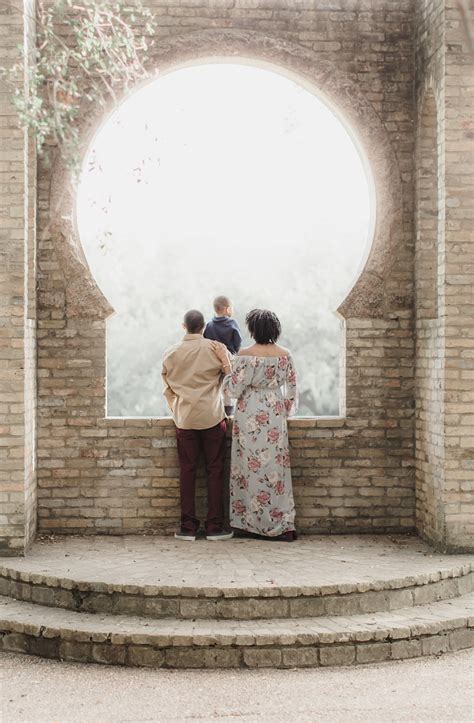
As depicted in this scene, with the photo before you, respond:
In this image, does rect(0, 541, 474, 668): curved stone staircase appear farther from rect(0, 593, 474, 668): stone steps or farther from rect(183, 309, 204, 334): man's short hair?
rect(183, 309, 204, 334): man's short hair

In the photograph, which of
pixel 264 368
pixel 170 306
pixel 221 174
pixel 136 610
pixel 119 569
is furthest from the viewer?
pixel 170 306

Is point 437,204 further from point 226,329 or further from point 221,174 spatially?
point 221,174

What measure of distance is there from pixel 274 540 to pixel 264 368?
54.7 inches

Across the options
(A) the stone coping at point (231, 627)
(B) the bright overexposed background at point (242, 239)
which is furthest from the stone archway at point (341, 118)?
(B) the bright overexposed background at point (242, 239)

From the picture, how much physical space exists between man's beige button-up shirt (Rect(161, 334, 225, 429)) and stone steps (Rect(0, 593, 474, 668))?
1.92 m

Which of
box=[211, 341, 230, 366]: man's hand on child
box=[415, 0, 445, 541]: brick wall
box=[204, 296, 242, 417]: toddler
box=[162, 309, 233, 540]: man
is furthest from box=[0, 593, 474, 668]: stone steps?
box=[204, 296, 242, 417]: toddler

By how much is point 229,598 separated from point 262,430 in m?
1.79

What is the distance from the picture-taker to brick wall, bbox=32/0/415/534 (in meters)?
7.64

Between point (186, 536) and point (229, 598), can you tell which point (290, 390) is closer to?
point (186, 536)

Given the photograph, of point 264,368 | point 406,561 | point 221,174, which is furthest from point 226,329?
point 221,174

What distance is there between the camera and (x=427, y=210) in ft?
25.3

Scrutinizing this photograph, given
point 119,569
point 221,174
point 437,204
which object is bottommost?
point 119,569

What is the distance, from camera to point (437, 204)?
298 inches

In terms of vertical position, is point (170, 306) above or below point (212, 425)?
above
